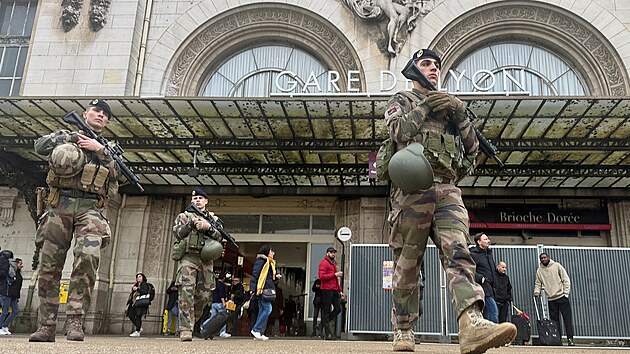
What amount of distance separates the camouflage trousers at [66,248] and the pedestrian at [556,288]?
8.88 meters

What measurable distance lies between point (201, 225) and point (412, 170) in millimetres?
4531

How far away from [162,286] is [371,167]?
7021mm

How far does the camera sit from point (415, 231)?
4.10m

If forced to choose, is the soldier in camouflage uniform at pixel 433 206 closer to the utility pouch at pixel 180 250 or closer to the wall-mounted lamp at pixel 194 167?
the utility pouch at pixel 180 250

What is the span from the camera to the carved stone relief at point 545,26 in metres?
14.8

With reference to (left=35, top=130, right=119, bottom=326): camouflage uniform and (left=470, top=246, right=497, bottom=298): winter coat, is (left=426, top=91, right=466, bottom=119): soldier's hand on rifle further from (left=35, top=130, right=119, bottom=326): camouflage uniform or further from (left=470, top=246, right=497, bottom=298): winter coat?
(left=470, top=246, right=497, bottom=298): winter coat

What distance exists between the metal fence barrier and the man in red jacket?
376 mm

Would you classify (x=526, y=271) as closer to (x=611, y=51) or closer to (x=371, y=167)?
(x=371, y=167)

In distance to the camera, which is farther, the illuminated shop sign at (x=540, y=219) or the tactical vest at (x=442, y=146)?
the illuminated shop sign at (x=540, y=219)

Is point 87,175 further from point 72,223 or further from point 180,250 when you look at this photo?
point 180,250

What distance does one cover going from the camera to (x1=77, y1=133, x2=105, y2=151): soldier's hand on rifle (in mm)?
5250

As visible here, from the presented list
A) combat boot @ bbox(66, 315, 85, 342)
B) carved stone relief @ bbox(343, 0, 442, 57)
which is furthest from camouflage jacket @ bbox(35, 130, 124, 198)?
carved stone relief @ bbox(343, 0, 442, 57)

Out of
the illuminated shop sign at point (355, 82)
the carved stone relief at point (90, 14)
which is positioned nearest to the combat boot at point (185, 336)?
the illuminated shop sign at point (355, 82)

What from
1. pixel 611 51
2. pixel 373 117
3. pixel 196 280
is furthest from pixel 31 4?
pixel 611 51
